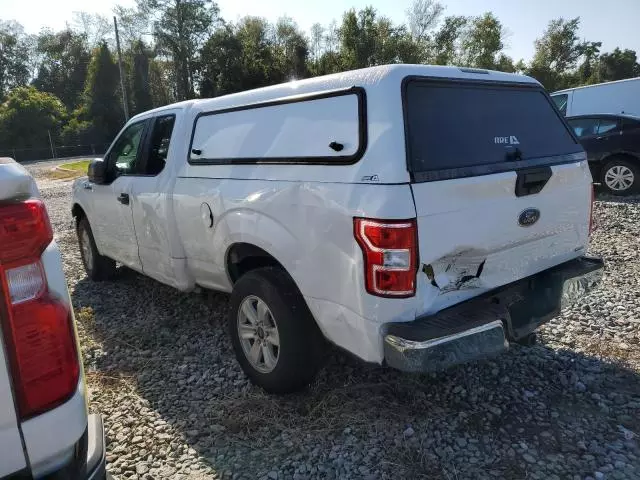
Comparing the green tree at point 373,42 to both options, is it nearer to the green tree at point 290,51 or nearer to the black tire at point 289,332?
the green tree at point 290,51

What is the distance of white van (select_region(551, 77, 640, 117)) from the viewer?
43.1 ft

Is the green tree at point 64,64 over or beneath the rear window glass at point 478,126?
over

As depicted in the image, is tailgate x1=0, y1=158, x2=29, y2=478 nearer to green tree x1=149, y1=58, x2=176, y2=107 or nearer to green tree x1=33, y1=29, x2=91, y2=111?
green tree x1=149, y1=58, x2=176, y2=107

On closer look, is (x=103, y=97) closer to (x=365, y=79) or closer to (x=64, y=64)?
(x=64, y=64)

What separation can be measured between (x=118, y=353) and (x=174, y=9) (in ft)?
175

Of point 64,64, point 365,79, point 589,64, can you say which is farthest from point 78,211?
point 64,64

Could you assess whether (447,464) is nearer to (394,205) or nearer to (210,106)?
(394,205)

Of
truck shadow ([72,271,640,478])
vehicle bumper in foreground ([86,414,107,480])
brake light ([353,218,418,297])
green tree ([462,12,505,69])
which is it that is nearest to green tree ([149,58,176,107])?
green tree ([462,12,505,69])

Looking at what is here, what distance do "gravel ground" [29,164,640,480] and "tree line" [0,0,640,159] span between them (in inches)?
1702

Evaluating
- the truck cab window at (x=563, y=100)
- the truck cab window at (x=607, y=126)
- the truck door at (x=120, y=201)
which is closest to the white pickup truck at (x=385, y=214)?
the truck door at (x=120, y=201)

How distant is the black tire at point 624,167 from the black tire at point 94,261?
9014 millimetres

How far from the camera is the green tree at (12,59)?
65.2m

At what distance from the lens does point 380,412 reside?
300cm

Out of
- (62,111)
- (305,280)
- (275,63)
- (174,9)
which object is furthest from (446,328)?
(62,111)
